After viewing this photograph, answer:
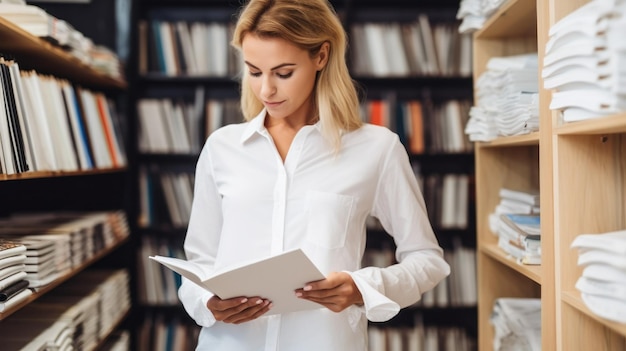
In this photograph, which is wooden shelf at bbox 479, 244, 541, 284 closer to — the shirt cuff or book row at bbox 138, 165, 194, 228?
the shirt cuff

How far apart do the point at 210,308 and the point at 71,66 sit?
1.42 m

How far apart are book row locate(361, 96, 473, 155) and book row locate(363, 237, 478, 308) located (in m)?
0.56

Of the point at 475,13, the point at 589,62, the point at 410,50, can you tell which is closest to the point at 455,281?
the point at 410,50

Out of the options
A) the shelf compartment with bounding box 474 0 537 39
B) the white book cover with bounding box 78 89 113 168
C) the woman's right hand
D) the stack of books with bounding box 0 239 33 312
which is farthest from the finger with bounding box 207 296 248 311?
the white book cover with bounding box 78 89 113 168

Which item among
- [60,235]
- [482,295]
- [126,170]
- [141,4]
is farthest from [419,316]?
[141,4]

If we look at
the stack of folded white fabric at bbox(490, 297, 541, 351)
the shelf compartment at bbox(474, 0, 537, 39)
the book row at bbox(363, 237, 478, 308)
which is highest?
the shelf compartment at bbox(474, 0, 537, 39)

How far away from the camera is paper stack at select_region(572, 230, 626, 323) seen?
3.33 ft

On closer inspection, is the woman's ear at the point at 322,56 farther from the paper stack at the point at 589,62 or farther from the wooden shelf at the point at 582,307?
the wooden shelf at the point at 582,307

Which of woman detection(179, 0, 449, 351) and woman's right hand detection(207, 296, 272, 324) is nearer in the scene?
woman's right hand detection(207, 296, 272, 324)

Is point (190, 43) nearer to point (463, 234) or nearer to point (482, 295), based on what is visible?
point (463, 234)

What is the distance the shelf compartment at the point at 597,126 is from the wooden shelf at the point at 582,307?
34 centimetres

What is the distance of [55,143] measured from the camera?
199 cm

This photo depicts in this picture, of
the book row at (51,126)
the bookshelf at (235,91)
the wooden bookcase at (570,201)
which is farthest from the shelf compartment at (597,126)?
the bookshelf at (235,91)

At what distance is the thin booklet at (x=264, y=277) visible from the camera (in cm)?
111
